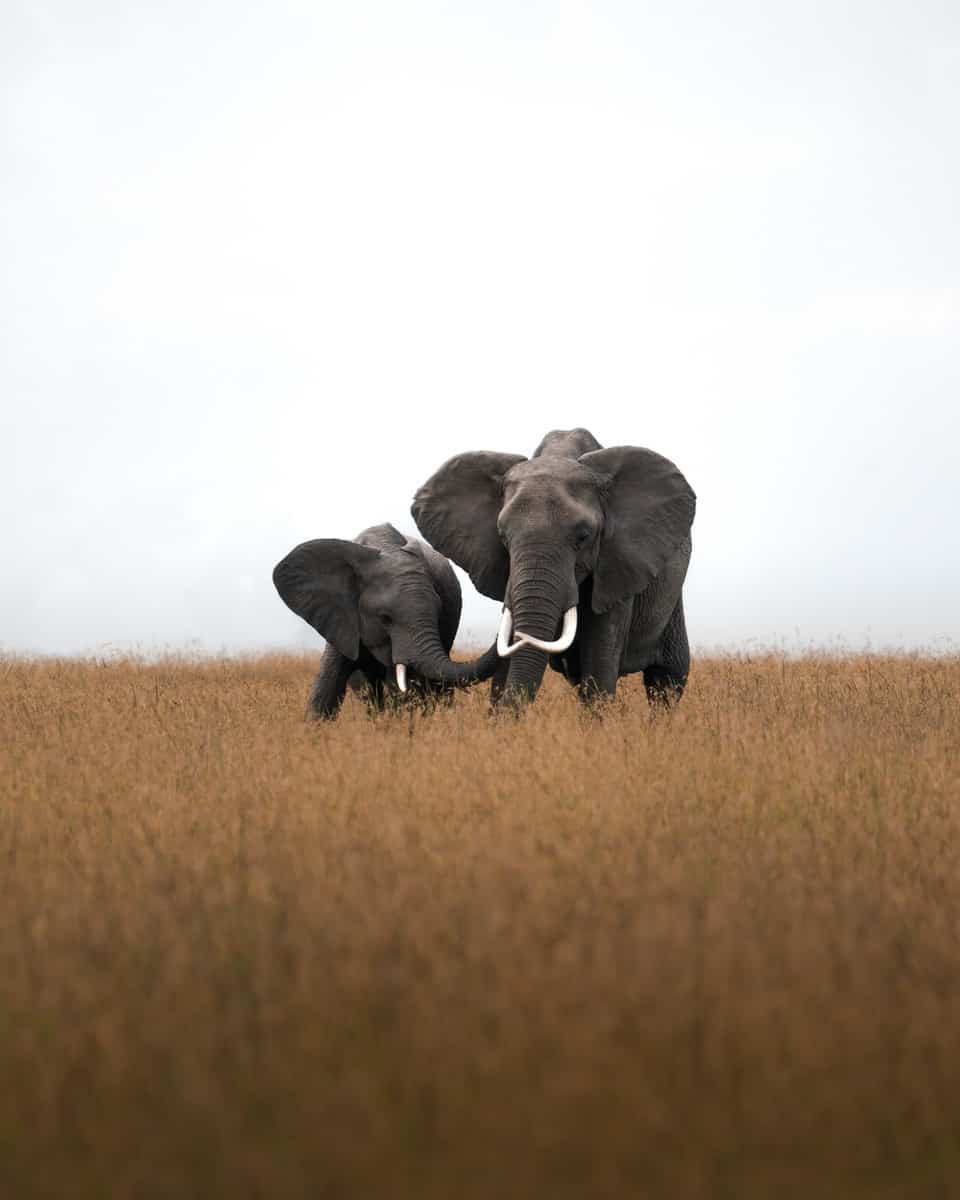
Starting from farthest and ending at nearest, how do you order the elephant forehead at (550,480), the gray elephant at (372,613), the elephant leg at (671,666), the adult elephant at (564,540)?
the elephant leg at (671,666) < the gray elephant at (372,613) < the elephant forehead at (550,480) < the adult elephant at (564,540)

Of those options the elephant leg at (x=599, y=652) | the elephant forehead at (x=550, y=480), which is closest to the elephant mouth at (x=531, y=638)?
the elephant leg at (x=599, y=652)

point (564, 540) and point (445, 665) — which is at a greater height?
point (564, 540)

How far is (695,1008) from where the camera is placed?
3318 mm

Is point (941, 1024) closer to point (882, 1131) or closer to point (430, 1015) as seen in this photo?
point (882, 1131)

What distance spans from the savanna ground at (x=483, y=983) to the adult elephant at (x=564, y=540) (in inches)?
101

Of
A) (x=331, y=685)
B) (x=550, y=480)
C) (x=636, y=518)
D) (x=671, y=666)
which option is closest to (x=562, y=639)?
(x=550, y=480)

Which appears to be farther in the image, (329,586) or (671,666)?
(671,666)

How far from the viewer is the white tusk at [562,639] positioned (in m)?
9.25

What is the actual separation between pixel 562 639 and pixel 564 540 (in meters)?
0.77

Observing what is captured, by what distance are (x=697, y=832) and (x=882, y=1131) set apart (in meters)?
2.75

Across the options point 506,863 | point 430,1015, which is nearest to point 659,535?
point 506,863

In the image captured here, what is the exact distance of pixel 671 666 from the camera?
12.5 m

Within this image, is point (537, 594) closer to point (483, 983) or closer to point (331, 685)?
point (331, 685)

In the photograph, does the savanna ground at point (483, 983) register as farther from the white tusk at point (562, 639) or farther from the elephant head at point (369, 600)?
the elephant head at point (369, 600)
